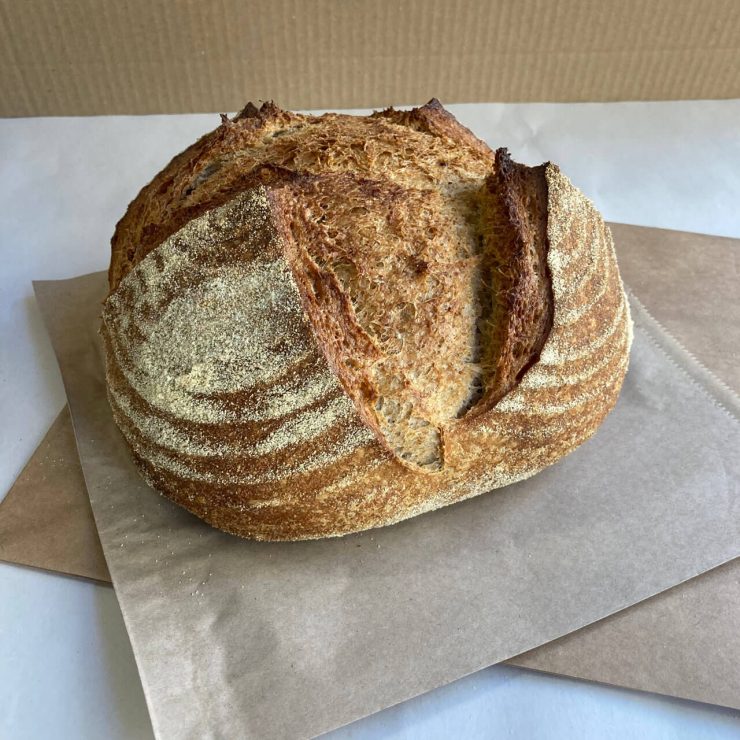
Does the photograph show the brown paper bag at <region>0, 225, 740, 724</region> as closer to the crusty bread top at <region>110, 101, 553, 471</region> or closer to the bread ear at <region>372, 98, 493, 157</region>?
the crusty bread top at <region>110, 101, 553, 471</region>

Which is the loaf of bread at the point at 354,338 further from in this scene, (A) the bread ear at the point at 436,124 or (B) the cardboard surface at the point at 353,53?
(B) the cardboard surface at the point at 353,53

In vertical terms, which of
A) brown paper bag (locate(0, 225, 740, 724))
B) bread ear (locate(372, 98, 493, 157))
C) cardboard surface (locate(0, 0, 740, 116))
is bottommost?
brown paper bag (locate(0, 225, 740, 724))

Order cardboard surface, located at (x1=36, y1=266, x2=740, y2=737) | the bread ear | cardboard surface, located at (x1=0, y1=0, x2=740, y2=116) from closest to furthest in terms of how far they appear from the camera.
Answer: cardboard surface, located at (x1=36, y1=266, x2=740, y2=737) < the bread ear < cardboard surface, located at (x1=0, y1=0, x2=740, y2=116)

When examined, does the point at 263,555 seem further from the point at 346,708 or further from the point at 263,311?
the point at 263,311

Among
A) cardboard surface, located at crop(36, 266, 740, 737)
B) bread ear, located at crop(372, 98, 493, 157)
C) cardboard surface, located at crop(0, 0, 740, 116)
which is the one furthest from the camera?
cardboard surface, located at crop(0, 0, 740, 116)

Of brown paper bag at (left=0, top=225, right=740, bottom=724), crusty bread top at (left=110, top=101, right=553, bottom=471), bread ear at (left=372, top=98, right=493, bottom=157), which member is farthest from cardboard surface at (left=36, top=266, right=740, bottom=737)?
bread ear at (left=372, top=98, right=493, bottom=157)

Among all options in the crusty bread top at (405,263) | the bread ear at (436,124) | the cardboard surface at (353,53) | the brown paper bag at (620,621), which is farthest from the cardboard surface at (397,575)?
the cardboard surface at (353,53)

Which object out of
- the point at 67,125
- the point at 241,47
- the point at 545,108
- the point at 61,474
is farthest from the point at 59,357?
the point at 545,108

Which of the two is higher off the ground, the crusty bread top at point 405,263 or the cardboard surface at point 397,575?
the crusty bread top at point 405,263
